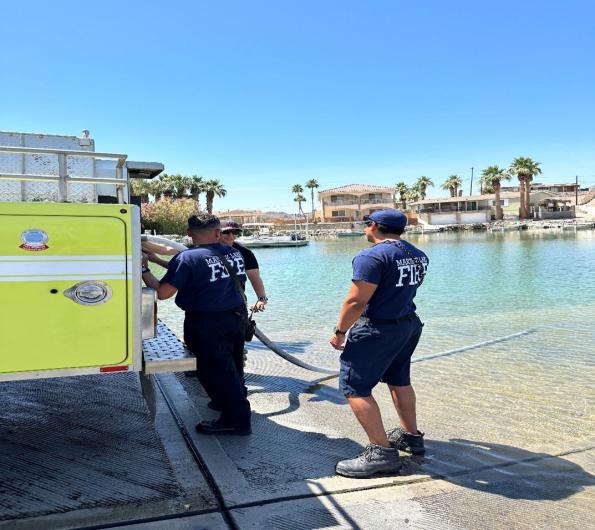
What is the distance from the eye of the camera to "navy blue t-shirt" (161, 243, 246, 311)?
159 inches

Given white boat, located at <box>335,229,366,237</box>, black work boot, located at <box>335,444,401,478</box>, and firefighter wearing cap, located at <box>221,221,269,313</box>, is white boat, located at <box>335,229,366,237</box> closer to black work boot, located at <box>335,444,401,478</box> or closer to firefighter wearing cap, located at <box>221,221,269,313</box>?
firefighter wearing cap, located at <box>221,221,269,313</box>

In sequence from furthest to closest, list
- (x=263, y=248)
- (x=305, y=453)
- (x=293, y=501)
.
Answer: (x=263, y=248) < (x=305, y=453) < (x=293, y=501)

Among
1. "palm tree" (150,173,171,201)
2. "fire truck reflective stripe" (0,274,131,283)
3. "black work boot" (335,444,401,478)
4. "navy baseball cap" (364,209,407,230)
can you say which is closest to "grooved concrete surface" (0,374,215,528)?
"black work boot" (335,444,401,478)

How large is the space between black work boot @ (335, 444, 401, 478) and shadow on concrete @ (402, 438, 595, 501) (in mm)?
160

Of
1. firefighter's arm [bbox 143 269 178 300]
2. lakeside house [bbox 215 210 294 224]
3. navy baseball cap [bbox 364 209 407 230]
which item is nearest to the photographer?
navy baseball cap [bbox 364 209 407 230]

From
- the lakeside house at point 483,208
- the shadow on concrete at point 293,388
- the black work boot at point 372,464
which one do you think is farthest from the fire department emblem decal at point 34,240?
the lakeside house at point 483,208

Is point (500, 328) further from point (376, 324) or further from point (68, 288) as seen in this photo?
point (68, 288)

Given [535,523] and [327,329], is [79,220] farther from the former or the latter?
[327,329]

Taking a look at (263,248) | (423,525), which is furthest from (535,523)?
(263,248)

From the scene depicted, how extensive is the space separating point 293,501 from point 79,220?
211 cm

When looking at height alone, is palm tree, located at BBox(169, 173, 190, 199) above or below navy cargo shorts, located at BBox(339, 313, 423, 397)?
above

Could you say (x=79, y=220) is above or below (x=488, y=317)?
above

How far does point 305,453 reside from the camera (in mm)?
4055

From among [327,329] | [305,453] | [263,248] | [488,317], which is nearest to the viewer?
[305,453]
